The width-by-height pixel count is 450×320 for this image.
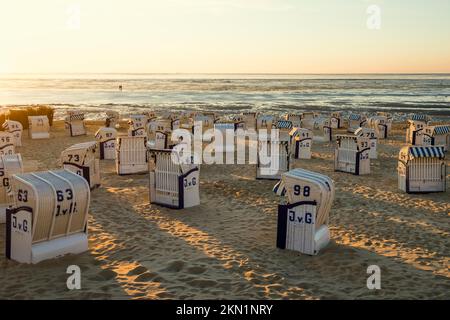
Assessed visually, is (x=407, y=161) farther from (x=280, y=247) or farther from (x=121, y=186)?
(x=121, y=186)

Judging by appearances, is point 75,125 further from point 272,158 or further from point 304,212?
point 304,212

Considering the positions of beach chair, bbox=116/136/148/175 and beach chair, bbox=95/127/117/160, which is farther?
beach chair, bbox=95/127/117/160

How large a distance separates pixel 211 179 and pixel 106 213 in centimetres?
594

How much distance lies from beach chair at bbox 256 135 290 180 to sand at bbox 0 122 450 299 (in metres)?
1.51

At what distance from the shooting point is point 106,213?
521 inches

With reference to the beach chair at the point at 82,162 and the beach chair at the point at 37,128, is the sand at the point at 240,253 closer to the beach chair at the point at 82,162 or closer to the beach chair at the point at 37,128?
the beach chair at the point at 82,162

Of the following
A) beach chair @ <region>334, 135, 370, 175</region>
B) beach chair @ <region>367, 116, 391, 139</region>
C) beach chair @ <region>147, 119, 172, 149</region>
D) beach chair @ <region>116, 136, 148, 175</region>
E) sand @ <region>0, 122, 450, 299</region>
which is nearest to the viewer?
sand @ <region>0, 122, 450, 299</region>

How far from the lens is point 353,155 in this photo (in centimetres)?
1931

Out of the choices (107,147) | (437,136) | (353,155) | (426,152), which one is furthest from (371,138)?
(107,147)

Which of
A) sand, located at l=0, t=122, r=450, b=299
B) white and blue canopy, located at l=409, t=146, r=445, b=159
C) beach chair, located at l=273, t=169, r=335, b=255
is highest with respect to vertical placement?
white and blue canopy, located at l=409, t=146, r=445, b=159

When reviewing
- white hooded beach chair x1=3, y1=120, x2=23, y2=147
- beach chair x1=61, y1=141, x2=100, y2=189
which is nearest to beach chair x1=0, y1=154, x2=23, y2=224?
beach chair x1=61, y1=141, x2=100, y2=189

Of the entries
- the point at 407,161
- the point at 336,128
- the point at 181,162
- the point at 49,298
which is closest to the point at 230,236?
the point at 181,162

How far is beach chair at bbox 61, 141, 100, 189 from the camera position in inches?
613

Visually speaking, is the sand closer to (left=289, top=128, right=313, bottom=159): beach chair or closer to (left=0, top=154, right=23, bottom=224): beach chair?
(left=0, top=154, right=23, bottom=224): beach chair
